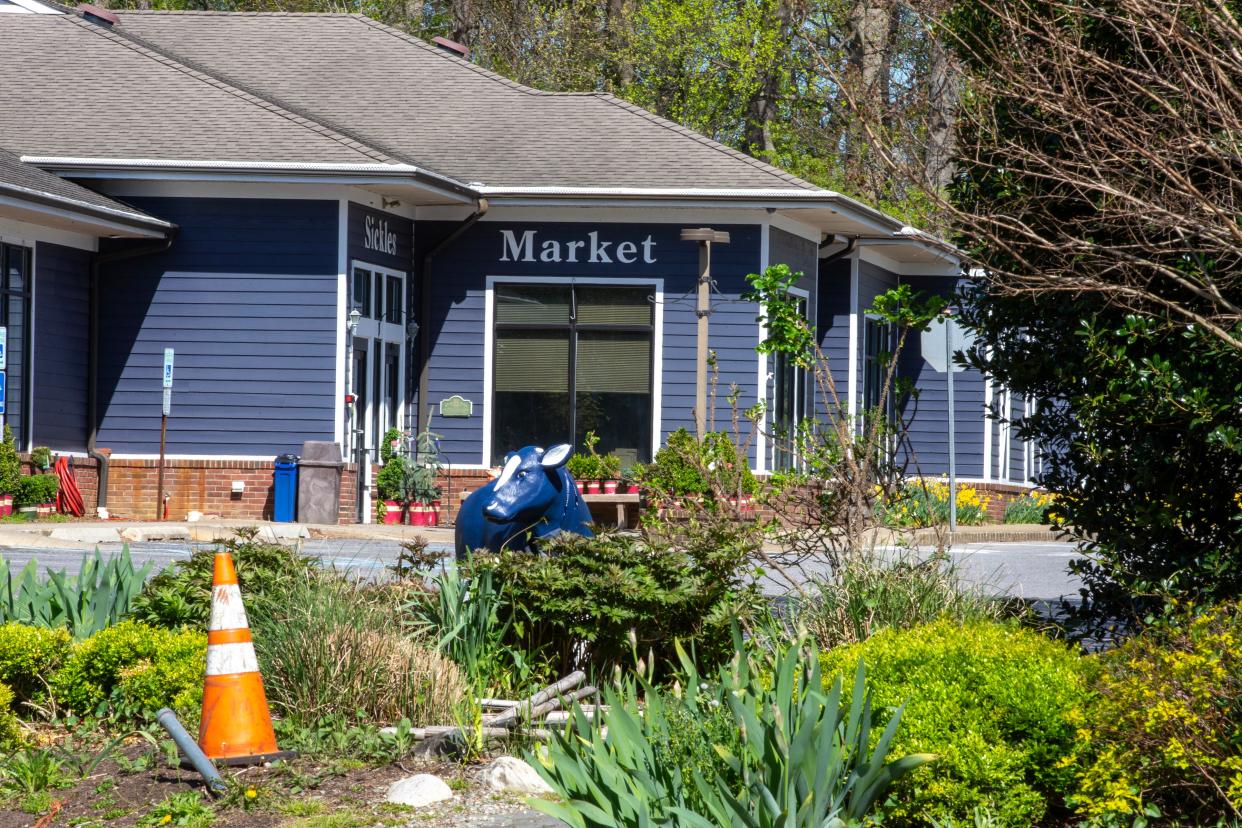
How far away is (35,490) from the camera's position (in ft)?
63.7

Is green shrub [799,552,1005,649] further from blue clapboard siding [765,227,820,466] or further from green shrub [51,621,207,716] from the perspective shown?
blue clapboard siding [765,227,820,466]

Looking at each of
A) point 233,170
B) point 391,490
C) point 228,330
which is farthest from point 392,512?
point 233,170

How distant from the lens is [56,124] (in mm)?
22062

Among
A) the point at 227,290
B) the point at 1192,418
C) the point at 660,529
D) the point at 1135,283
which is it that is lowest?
the point at 660,529

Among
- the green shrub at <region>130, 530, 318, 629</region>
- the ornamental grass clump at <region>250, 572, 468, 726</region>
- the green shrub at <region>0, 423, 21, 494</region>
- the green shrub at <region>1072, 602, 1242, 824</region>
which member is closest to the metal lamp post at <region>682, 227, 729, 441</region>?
the green shrub at <region>0, 423, 21, 494</region>

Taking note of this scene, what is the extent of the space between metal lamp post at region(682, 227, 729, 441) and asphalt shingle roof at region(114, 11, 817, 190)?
3.34 feet

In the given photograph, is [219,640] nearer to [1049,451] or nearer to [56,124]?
[1049,451]

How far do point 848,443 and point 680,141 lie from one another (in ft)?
49.7

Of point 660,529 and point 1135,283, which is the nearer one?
point 1135,283

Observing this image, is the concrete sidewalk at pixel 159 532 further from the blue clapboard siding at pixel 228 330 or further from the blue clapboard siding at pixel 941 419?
the blue clapboard siding at pixel 941 419

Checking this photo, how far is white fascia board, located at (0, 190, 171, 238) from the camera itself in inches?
726

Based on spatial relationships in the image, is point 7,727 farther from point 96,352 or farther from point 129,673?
point 96,352

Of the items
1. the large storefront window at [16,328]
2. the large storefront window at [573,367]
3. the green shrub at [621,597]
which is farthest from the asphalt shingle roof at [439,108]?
the green shrub at [621,597]

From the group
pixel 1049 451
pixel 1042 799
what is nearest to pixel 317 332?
pixel 1049 451
